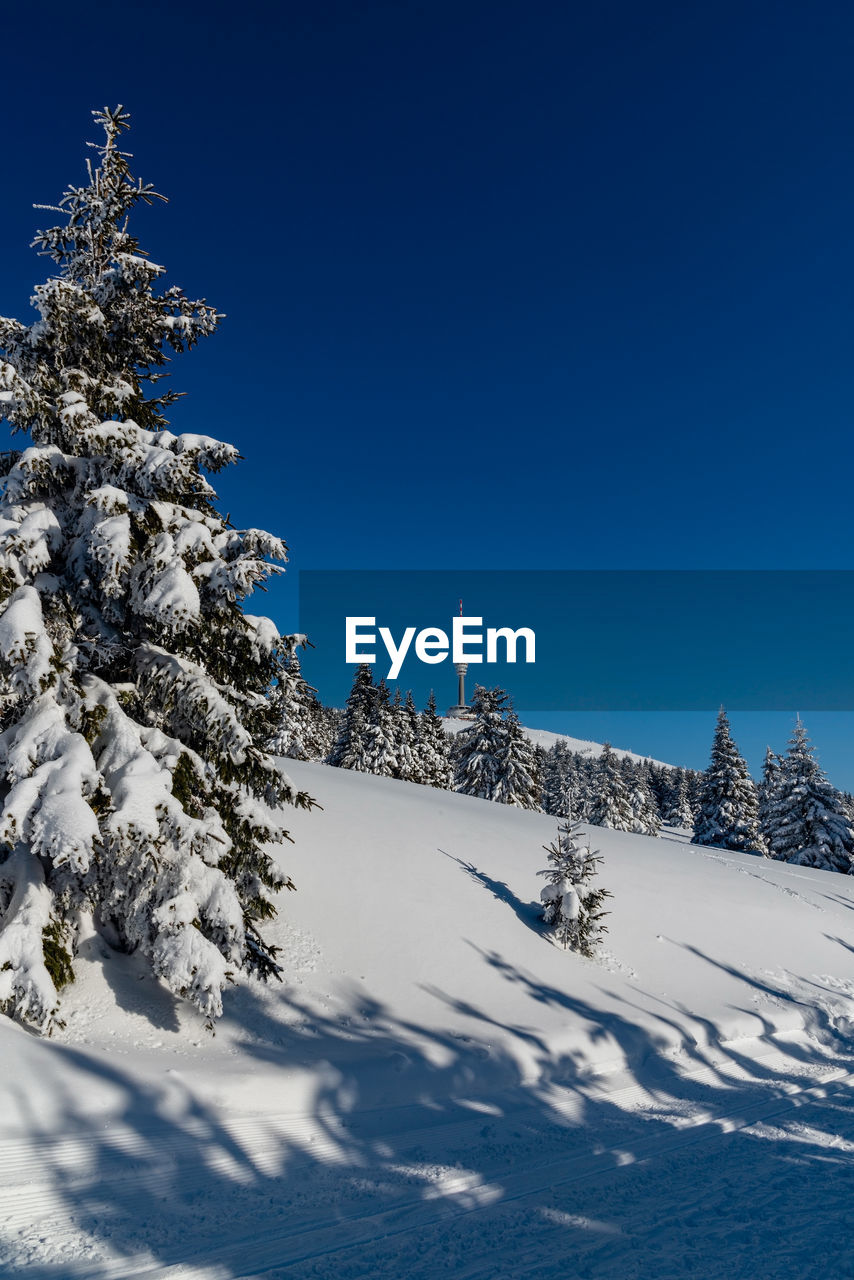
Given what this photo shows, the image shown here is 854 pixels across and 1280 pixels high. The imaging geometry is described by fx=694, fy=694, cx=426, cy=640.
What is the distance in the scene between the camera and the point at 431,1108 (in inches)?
329

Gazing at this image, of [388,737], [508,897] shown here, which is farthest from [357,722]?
[508,897]

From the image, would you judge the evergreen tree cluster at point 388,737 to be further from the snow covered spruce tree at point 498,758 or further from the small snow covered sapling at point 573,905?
the small snow covered sapling at point 573,905

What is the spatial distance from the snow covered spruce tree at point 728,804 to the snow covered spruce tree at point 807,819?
2544 mm

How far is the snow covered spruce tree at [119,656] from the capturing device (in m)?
7.63

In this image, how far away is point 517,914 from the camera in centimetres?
1512

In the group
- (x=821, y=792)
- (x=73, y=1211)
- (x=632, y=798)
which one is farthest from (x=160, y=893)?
(x=632, y=798)

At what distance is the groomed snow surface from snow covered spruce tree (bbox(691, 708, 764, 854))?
29.8 meters

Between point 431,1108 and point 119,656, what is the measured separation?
6.95 m

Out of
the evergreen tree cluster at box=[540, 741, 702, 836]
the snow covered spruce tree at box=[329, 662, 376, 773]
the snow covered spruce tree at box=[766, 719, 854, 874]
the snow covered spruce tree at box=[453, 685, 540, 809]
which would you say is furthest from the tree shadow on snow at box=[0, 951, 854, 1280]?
the snow covered spruce tree at box=[329, 662, 376, 773]

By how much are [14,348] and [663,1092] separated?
13544 mm

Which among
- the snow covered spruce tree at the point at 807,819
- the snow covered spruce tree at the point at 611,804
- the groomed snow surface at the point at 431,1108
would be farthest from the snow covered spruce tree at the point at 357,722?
the groomed snow surface at the point at 431,1108

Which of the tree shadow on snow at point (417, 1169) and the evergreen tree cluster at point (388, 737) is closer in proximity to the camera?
the tree shadow on snow at point (417, 1169)

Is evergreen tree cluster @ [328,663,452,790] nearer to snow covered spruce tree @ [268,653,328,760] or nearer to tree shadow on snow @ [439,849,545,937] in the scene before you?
snow covered spruce tree @ [268,653,328,760]

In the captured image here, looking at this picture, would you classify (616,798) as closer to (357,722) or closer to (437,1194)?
(357,722)
